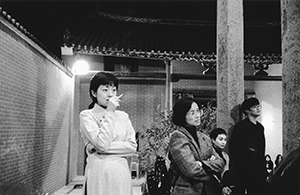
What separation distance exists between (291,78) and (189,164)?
2097 millimetres

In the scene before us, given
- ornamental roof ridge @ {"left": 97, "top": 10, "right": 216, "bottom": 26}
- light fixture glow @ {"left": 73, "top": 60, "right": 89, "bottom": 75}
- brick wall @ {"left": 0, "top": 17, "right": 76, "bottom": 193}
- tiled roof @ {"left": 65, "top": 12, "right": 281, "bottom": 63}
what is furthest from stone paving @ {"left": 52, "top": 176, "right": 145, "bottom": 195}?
ornamental roof ridge @ {"left": 97, "top": 10, "right": 216, "bottom": 26}

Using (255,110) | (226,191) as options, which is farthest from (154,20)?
(226,191)

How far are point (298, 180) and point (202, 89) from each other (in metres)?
7.92

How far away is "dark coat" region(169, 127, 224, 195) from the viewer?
2.61 meters

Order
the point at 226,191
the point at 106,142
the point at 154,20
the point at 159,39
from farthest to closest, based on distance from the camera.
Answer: the point at 154,20 → the point at 159,39 → the point at 226,191 → the point at 106,142

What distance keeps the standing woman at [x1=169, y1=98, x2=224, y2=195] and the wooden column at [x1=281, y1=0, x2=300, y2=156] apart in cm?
154

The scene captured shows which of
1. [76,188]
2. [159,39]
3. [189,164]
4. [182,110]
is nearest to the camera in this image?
[189,164]

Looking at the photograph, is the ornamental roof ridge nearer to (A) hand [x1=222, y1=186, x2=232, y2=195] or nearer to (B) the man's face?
(B) the man's face

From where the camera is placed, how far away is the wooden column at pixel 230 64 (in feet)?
14.7

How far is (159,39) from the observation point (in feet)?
29.5

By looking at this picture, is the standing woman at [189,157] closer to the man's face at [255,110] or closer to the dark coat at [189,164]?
the dark coat at [189,164]

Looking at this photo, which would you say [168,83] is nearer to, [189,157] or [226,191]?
[226,191]

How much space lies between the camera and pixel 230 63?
459 centimetres

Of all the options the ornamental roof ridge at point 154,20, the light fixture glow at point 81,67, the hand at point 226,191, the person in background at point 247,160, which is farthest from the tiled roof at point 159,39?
the hand at point 226,191
